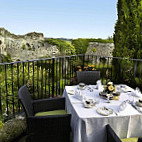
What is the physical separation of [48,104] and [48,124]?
621 mm

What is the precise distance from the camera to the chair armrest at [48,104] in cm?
239

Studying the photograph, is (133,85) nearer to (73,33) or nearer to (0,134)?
(0,134)

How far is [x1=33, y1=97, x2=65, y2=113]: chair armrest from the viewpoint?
2387 millimetres

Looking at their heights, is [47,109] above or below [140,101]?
below

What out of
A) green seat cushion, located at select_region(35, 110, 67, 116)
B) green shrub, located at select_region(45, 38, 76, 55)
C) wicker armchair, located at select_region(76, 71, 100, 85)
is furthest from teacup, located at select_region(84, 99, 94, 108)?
green shrub, located at select_region(45, 38, 76, 55)

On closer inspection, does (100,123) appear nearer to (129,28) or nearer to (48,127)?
(48,127)

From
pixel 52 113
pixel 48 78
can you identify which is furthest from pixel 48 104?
pixel 48 78

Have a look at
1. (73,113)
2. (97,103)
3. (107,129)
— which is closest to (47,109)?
(73,113)

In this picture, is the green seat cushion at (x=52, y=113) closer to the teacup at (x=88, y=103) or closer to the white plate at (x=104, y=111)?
the teacup at (x=88, y=103)

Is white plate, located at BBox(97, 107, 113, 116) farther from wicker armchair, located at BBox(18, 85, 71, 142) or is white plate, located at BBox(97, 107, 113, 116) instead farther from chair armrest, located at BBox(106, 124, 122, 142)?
wicker armchair, located at BBox(18, 85, 71, 142)

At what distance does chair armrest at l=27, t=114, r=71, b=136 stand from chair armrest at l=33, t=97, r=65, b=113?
0.57 metres

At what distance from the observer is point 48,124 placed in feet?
5.98

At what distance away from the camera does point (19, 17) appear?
14.9m

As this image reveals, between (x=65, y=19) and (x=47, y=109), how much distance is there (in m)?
13.0
